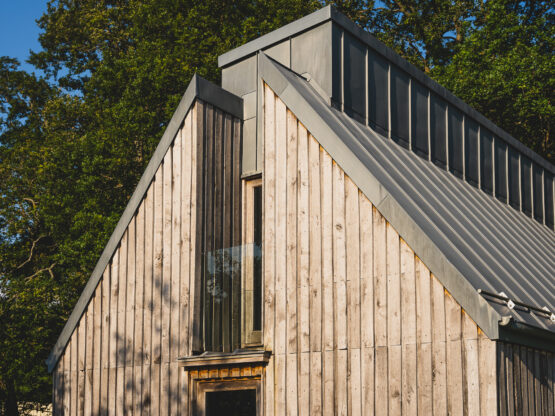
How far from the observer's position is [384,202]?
9.13m

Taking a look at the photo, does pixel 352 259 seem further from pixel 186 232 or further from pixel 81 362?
pixel 81 362

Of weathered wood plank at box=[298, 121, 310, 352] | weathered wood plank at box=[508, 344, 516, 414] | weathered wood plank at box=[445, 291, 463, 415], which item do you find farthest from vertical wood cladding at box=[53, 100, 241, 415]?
weathered wood plank at box=[508, 344, 516, 414]

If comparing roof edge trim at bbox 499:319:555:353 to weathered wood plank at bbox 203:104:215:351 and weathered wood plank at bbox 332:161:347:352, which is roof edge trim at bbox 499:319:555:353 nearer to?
weathered wood plank at bbox 332:161:347:352

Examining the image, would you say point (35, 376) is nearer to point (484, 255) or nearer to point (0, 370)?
point (0, 370)

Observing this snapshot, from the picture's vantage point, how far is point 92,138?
2803 centimetres

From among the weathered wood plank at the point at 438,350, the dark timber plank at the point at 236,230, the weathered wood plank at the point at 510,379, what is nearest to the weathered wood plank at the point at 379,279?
the weathered wood plank at the point at 438,350

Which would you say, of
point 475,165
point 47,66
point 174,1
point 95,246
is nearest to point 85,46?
point 47,66

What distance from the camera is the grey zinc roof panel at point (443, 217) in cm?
863

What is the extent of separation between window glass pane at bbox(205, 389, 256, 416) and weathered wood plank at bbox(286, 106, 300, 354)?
82cm

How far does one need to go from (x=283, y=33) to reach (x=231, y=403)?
661cm

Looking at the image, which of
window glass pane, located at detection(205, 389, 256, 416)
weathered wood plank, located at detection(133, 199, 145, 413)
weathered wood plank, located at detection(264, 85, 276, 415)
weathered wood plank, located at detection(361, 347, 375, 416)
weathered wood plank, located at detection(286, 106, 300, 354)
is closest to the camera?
weathered wood plank, located at detection(361, 347, 375, 416)

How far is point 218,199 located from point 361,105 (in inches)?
122

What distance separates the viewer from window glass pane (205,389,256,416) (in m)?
10.2

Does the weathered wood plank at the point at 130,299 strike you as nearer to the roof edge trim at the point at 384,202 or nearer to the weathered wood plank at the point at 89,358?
the weathered wood plank at the point at 89,358
